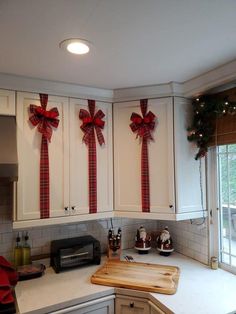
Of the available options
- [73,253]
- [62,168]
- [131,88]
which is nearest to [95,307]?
[73,253]

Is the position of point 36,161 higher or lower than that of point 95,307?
higher

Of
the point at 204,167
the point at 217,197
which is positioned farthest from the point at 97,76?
the point at 217,197

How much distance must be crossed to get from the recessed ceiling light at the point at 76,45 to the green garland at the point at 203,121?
997mm

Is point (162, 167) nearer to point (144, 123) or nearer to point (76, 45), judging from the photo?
point (144, 123)

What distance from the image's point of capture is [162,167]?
78.9 inches

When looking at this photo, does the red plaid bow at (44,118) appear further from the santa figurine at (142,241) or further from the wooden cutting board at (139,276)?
the santa figurine at (142,241)

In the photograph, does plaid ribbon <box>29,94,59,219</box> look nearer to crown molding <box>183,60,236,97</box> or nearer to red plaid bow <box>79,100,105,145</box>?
red plaid bow <box>79,100,105,145</box>

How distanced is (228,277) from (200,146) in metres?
0.97

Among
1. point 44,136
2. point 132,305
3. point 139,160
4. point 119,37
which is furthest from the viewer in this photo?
point 139,160

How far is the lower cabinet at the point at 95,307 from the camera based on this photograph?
152 centimetres

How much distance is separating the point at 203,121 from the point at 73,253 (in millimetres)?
1426

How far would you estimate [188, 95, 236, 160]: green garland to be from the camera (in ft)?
6.22

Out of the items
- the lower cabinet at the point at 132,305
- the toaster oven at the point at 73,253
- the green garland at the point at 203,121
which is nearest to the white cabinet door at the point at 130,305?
the lower cabinet at the point at 132,305

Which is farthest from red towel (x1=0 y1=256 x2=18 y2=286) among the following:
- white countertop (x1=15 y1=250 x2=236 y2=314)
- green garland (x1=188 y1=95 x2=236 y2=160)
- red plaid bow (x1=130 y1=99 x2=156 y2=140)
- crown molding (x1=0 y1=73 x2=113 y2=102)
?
green garland (x1=188 y1=95 x2=236 y2=160)
